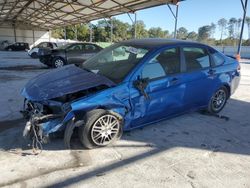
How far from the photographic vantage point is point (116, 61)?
4.44m

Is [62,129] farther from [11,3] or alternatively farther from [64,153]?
[11,3]

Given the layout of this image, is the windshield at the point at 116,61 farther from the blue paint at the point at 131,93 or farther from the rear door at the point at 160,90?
the rear door at the point at 160,90

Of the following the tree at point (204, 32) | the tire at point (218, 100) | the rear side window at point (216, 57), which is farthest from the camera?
the tree at point (204, 32)

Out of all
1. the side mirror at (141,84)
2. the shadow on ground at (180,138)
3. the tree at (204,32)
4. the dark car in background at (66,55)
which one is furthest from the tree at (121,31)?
the side mirror at (141,84)

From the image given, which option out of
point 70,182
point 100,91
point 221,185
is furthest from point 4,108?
point 221,185

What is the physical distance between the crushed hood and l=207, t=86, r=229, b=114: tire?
2521 millimetres

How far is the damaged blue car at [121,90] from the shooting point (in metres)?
3.49

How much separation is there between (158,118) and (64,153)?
164 centimetres

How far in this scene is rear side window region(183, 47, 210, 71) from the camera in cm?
458

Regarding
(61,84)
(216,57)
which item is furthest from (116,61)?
(216,57)

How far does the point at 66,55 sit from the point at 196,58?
353 inches

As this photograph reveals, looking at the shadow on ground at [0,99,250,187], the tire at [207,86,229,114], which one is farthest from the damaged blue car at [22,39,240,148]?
the shadow on ground at [0,99,250,187]

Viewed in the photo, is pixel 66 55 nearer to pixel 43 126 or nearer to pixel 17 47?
pixel 43 126

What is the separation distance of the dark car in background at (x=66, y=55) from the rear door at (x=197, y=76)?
8.38m
